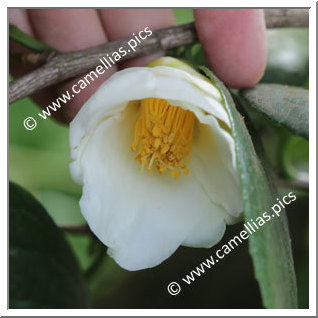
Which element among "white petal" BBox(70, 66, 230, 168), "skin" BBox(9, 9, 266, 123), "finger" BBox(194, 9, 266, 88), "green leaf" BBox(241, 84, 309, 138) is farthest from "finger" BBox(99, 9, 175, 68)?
"white petal" BBox(70, 66, 230, 168)

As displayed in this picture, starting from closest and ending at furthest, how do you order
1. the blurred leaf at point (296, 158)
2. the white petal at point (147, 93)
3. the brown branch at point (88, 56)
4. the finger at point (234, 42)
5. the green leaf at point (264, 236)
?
the green leaf at point (264, 236)
the white petal at point (147, 93)
the brown branch at point (88, 56)
the finger at point (234, 42)
the blurred leaf at point (296, 158)

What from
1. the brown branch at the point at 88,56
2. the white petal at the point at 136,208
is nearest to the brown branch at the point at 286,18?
the brown branch at the point at 88,56

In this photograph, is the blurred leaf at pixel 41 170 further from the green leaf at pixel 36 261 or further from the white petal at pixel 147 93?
the white petal at pixel 147 93

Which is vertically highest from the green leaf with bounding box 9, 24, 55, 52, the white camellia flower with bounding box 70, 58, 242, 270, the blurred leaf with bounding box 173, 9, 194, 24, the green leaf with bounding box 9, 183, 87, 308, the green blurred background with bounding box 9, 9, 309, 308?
the green leaf with bounding box 9, 24, 55, 52

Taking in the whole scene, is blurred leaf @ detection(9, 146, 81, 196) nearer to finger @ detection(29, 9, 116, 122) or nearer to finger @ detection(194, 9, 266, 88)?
finger @ detection(29, 9, 116, 122)

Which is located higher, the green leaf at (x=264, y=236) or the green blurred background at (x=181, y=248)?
the green leaf at (x=264, y=236)

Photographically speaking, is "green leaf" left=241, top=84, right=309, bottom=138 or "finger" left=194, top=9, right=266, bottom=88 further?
"finger" left=194, top=9, right=266, bottom=88

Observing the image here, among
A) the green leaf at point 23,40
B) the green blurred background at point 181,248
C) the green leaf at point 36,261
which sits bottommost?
the green blurred background at point 181,248
